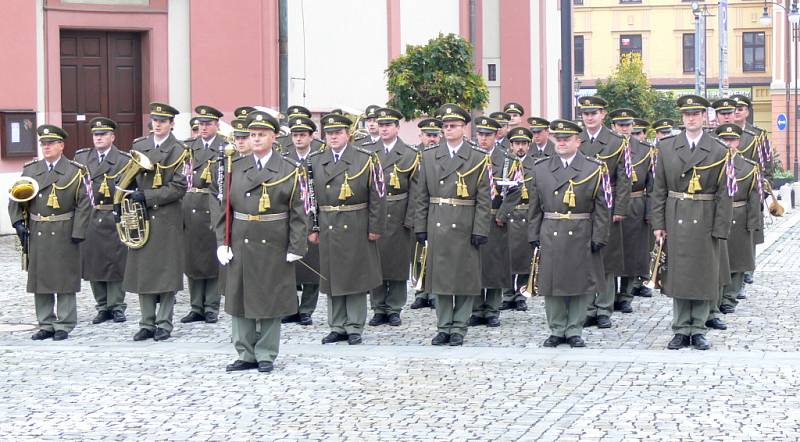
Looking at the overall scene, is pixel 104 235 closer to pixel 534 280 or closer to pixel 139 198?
pixel 139 198

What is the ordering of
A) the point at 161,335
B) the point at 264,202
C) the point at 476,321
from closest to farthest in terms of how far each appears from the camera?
the point at 264,202, the point at 161,335, the point at 476,321

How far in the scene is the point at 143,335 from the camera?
1326 cm

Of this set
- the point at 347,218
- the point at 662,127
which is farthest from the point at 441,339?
the point at 662,127

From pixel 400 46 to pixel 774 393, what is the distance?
22.7m

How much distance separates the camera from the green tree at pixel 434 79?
1030 inches

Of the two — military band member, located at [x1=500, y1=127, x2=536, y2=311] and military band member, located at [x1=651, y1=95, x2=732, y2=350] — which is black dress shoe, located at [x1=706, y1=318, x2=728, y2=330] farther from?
military band member, located at [x1=500, y1=127, x2=536, y2=311]

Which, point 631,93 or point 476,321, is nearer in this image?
point 476,321

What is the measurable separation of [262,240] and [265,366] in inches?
38.1

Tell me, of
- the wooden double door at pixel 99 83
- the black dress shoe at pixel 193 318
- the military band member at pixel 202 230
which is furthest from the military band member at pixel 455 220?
the wooden double door at pixel 99 83

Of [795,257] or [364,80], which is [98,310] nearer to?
[795,257]

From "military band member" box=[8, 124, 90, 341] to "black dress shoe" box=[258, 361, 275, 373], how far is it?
9.15 ft

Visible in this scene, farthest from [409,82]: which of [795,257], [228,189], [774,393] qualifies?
[774,393]

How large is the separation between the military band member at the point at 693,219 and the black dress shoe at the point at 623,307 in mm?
2546

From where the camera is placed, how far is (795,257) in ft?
71.7
